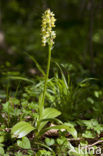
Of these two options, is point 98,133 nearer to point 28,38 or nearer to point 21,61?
point 21,61

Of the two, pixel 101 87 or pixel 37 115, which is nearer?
pixel 37 115

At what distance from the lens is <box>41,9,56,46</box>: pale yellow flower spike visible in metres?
1.90

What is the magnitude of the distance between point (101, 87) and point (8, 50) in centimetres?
299

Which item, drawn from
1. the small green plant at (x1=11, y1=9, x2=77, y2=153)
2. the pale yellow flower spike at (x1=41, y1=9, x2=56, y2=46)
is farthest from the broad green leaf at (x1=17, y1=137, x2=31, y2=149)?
the pale yellow flower spike at (x1=41, y1=9, x2=56, y2=46)

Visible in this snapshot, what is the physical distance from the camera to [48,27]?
1928 millimetres

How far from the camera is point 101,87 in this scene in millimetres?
3541

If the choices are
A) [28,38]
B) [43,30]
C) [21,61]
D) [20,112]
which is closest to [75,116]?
[20,112]

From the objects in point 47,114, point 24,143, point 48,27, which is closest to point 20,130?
point 24,143

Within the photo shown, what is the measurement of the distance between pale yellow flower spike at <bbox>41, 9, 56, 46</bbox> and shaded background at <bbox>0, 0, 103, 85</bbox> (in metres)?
0.97

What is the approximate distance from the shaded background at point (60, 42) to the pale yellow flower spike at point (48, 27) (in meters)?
0.97

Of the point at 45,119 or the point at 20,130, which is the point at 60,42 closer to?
the point at 45,119

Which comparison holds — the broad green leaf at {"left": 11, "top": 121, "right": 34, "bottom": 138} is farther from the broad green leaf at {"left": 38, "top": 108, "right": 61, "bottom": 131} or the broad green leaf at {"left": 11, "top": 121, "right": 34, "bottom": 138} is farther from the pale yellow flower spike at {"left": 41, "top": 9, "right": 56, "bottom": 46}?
the pale yellow flower spike at {"left": 41, "top": 9, "right": 56, "bottom": 46}

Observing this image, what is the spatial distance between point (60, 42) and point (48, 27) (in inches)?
199

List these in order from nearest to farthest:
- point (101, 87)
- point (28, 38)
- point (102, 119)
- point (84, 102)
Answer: point (102, 119), point (84, 102), point (101, 87), point (28, 38)
